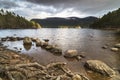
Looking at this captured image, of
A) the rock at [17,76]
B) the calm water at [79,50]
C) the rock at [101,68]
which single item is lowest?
the calm water at [79,50]

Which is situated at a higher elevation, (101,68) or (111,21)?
(111,21)

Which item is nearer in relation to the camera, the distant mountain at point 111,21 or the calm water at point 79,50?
the calm water at point 79,50

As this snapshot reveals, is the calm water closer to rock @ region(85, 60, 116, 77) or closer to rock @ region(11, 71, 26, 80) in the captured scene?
rock @ region(85, 60, 116, 77)

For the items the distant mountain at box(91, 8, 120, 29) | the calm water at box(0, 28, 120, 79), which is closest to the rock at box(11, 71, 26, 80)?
the calm water at box(0, 28, 120, 79)

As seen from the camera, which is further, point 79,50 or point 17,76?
point 79,50

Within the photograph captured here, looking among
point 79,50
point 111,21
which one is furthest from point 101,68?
point 111,21

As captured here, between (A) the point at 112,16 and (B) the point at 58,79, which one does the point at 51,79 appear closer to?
(B) the point at 58,79

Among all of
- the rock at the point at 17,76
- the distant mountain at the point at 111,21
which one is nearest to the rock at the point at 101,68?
the rock at the point at 17,76

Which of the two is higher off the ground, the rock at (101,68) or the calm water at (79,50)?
the rock at (101,68)

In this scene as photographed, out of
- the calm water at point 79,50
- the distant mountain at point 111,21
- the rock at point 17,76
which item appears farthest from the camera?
the distant mountain at point 111,21

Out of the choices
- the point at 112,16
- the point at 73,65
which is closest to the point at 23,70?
the point at 73,65

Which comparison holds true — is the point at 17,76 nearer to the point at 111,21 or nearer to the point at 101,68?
the point at 101,68

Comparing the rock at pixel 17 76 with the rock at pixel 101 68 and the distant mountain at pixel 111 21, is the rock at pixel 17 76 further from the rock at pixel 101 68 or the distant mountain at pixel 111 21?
the distant mountain at pixel 111 21

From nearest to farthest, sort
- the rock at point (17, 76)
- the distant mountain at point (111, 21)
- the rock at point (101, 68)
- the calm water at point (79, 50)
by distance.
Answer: the rock at point (17, 76) < the rock at point (101, 68) < the calm water at point (79, 50) < the distant mountain at point (111, 21)
